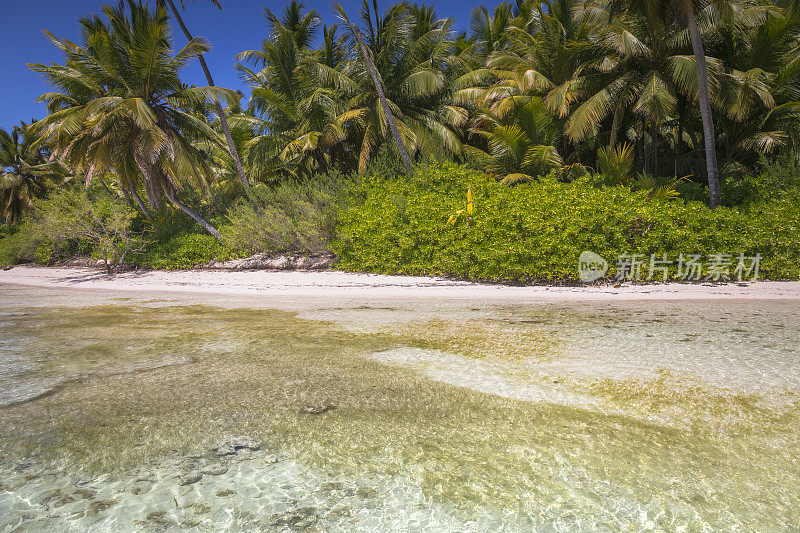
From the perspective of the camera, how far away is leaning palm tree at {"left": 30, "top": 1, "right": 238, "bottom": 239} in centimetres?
1327

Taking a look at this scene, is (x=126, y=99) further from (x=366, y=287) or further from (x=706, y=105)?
(x=706, y=105)

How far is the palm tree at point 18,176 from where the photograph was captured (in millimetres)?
26531

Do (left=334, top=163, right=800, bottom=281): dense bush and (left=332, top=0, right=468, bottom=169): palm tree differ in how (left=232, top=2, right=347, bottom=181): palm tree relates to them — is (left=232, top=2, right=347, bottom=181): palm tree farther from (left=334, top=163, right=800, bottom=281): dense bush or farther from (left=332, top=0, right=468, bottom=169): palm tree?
(left=334, top=163, right=800, bottom=281): dense bush

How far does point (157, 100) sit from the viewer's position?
14758 mm

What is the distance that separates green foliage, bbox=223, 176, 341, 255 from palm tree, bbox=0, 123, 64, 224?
20222 mm

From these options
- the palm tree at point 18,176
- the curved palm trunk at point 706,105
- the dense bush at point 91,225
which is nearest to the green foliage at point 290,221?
the dense bush at point 91,225

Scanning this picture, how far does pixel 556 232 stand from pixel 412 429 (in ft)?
22.4

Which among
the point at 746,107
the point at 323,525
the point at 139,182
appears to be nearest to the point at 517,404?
the point at 323,525

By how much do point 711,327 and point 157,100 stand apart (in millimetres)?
17074

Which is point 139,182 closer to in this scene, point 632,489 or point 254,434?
point 254,434

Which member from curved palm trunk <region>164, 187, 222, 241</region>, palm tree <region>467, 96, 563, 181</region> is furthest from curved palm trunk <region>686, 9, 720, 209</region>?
curved palm trunk <region>164, 187, 222, 241</region>

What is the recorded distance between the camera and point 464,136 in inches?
741

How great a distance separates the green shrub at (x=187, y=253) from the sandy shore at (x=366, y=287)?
1.98 ft

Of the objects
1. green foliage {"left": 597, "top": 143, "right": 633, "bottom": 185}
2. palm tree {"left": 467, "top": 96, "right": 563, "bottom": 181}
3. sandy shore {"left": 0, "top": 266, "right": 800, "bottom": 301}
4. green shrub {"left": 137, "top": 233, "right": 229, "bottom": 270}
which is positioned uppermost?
palm tree {"left": 467, "top": 96, "right": 563, "bottom": 181}
